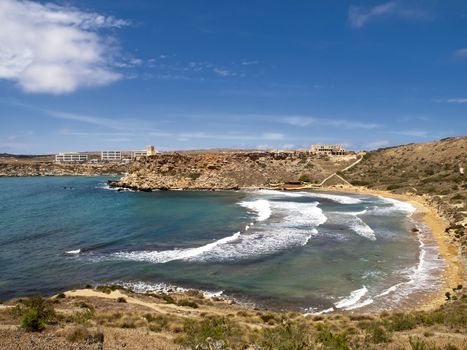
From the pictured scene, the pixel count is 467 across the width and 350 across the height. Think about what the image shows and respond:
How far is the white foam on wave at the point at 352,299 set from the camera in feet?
68.8

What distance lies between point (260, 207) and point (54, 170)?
152635mm

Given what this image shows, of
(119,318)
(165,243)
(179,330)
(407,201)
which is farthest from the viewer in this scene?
(407,201)

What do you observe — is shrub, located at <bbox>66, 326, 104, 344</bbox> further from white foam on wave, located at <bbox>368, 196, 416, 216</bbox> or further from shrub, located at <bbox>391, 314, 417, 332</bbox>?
white foam on wave, located at <bbox>368, 196, 416, 216</bbox>

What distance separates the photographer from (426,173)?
81938 mm

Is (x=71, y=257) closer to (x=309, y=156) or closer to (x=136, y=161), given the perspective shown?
(x=136, y=161)

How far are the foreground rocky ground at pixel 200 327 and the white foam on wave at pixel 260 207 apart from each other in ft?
98.9

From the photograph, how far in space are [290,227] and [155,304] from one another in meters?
25.3

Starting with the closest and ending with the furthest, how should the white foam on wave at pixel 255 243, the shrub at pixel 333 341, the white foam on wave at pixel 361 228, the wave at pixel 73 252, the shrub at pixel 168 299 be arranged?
the shrub at pixel 333 341
the shrub at pixel 168 299
the white foam on wave at pixel 255 243
the wave at pixel 73 252
the white foam on wave at pixel 361 228

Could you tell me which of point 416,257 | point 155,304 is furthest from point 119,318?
point 416,257

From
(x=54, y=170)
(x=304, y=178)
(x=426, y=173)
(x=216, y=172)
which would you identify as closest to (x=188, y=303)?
(x=426, y=173)

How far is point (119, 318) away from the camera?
15.7 m

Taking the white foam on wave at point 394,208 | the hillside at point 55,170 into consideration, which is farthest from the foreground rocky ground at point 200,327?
the hillside at point 55,170

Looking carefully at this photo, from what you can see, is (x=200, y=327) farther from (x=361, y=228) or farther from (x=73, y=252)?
(x=361, y=228)

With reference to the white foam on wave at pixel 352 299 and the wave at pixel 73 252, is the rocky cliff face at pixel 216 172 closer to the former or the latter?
the wave at pixel 73 252
